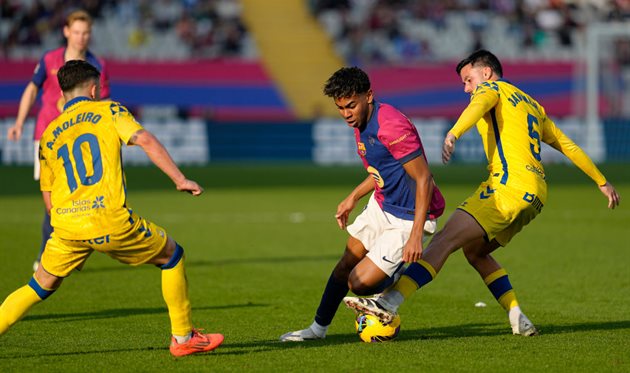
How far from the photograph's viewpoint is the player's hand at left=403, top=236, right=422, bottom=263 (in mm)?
7199

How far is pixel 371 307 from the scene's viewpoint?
7445 mm

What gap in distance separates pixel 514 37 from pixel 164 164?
111ft

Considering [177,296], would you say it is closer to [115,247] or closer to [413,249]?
[115,247]

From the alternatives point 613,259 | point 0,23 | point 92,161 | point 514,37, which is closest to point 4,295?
point 92,161

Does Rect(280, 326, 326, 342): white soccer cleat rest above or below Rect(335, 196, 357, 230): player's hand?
below

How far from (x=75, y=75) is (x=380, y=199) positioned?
7.48 ft

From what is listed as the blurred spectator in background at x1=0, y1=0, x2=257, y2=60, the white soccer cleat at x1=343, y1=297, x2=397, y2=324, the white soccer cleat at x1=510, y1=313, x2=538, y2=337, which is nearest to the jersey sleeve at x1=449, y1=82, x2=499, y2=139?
the white soccer cleat at x1=343, y1=297, x2=397, y2=324

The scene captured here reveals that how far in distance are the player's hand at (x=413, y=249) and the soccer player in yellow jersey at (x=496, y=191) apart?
0.44 m

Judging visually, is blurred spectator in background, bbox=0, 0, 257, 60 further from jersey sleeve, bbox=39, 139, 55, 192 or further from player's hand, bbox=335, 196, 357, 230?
jersey sleeve, bbox=39, 139, 55, 192

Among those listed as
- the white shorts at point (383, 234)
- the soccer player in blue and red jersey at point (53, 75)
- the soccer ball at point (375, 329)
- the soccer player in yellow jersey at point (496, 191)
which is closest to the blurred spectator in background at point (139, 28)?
the soccer player in blue and red jersey at point (53, 75)

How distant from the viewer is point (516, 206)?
7.77m

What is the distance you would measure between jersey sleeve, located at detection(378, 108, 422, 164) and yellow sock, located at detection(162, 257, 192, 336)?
5.22 feet

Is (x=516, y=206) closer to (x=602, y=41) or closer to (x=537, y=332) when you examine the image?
(x=537, y=332)

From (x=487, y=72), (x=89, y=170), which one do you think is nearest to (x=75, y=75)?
(x=89, y=170)
